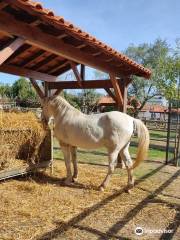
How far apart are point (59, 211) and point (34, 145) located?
2201 millimetres

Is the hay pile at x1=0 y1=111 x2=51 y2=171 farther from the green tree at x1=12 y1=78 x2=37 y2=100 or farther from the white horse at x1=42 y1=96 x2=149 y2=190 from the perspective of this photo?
the green tree at x1=12 y1=78 x2=37 y2=100

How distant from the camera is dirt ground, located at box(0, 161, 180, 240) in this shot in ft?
11.9

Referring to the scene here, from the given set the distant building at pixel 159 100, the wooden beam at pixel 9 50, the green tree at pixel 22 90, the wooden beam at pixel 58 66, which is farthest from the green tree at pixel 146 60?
the wooden beam at pixel 9 50

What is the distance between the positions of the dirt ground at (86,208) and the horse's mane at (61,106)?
4.70ft

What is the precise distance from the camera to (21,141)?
596 centimetres

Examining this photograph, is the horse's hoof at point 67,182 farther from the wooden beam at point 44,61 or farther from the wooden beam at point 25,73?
the wooden beam at point 44,61

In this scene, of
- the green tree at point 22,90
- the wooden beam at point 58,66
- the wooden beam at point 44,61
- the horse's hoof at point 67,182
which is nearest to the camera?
the horse's hoof at point 67,182

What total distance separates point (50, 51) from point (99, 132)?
5.73 feet

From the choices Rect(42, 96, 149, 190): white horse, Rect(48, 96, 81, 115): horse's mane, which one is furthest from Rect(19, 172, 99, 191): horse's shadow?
Rect(48, 96, 81, 115): horse's mane

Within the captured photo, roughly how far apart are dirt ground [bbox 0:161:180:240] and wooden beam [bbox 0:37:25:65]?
209 centimetres

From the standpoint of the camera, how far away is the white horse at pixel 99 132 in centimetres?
557

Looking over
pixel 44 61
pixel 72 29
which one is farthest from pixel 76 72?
pixel 72 29

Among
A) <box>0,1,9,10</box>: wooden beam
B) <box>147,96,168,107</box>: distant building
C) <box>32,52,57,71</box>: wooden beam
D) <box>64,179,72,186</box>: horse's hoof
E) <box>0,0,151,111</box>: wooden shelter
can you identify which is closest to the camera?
<box>0,1,9,10</box>: wooden beam

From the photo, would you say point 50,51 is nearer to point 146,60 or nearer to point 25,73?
A: point 25,73
